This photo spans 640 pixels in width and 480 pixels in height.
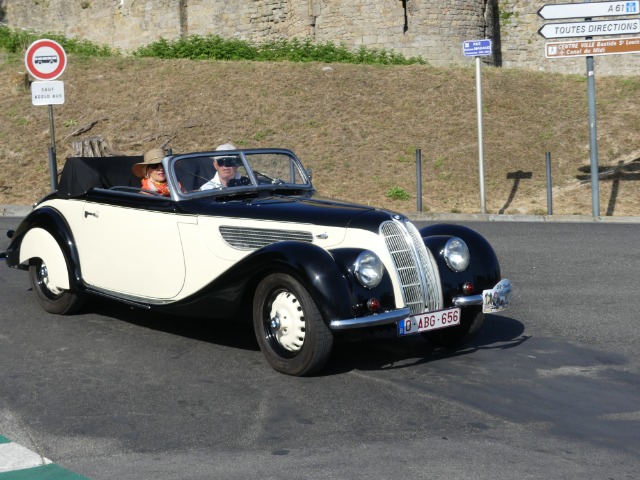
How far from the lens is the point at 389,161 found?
21375mm

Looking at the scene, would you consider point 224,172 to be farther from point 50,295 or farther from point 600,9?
point 600,9

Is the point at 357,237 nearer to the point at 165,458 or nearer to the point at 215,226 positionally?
the point at 215,226

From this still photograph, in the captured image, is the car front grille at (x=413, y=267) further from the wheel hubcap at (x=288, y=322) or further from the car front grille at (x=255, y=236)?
the wheel hubcap at (x=288, y=322)

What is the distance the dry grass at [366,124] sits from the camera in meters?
19.8

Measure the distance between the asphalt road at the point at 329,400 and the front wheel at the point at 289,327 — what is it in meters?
0.12

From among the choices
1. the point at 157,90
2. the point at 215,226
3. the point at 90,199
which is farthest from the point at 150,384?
the point at 157,90

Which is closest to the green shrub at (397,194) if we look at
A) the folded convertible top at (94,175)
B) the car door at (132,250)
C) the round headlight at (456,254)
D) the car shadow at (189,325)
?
the folded convertible top at (94,175)

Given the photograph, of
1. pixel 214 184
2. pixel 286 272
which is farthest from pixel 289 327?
pixel 214 184

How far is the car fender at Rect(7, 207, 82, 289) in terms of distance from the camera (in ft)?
26.2

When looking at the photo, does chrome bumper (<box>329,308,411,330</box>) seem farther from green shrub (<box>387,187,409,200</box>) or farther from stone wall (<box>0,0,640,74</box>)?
stone wall (<box>0,0,640,74</box>)

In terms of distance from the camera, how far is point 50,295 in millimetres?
8320

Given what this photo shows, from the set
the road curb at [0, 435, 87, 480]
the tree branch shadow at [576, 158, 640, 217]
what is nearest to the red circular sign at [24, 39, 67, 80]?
the tree branch shadow at [576, 158, 640, 217]

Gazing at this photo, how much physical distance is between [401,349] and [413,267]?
2.89ft

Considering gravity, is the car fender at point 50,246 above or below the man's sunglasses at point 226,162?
below
